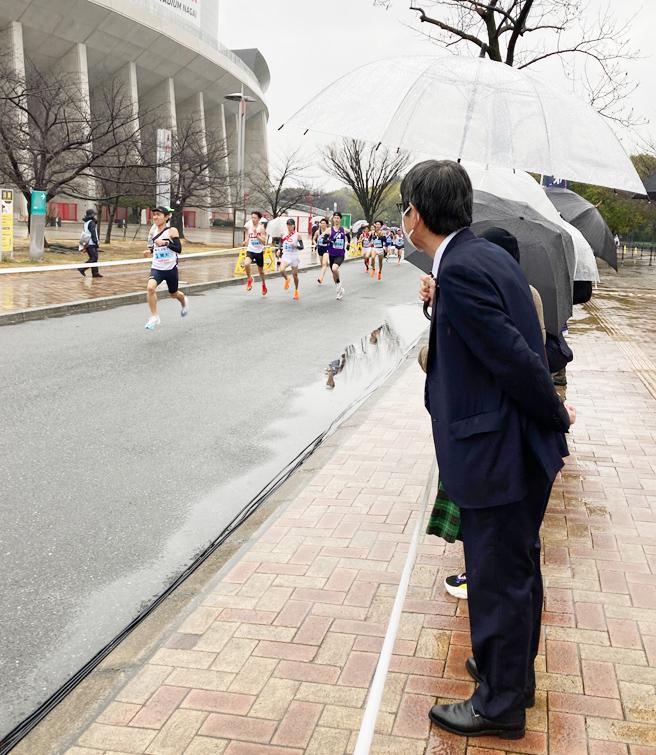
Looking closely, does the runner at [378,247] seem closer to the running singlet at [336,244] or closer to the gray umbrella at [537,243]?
the running singlet at [336,244]

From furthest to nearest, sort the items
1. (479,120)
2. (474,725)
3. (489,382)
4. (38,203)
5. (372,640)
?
1. (38,203)
2. (479,120)
3. (372,640)
4. (474,725)
5. (489,382)

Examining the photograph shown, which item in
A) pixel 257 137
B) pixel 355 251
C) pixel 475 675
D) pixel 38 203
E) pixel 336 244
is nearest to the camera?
pixel 475 675

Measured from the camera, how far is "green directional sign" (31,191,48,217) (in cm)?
2341

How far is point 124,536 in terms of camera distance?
15.6ft

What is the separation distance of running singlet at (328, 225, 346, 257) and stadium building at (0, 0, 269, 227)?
22574mm

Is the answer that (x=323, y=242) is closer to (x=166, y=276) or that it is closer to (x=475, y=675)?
(x=166, y=276)

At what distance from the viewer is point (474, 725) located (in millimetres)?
2773

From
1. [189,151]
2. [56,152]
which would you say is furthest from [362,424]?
[189,151]

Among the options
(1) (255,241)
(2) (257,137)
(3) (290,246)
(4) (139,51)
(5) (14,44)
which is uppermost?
(4) (139,51)

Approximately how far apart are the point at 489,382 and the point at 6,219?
22590 millimetres

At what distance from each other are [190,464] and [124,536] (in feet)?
4.62

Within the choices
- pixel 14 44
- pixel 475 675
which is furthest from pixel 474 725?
pixel 14 44

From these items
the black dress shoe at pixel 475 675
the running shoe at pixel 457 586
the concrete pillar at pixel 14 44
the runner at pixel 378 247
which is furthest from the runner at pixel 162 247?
the concrete pillar at pixel 14 44

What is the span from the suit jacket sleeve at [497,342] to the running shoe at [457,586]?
5.15 feet
